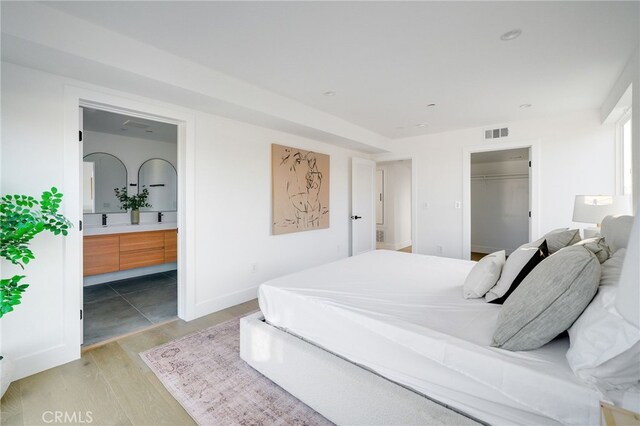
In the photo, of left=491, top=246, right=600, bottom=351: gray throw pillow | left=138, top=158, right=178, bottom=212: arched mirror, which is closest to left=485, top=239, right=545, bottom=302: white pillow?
left=491, top=246, right=600, bottom=351: gray throw pillow

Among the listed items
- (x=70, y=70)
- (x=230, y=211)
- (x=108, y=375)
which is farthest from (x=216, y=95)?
(x=108, y=375)

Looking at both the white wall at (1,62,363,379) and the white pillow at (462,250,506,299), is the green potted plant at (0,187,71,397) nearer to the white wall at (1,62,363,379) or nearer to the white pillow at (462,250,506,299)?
the white wall at (1,62,363,379)

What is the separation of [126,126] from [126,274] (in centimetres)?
228

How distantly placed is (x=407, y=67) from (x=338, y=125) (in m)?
1.70

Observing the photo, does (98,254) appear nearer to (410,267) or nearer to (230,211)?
(230,211)

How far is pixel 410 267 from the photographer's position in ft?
8.92

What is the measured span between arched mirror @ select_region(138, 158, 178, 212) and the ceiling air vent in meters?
5.39

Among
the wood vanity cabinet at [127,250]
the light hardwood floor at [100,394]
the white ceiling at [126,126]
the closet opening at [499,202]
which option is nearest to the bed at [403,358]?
the light hardwood floor at [100,394]

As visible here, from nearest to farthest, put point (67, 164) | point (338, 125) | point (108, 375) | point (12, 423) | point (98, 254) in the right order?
point (12, 423)
point (108, 375)
point (67, 164)
point (98, 254)
point (338, 125)

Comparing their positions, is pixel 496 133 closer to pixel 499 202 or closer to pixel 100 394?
pixel 499 202

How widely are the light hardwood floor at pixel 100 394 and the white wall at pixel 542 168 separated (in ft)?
14.7

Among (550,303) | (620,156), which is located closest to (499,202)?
(620,156)

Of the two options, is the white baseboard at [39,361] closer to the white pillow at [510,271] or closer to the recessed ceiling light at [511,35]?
the white pillow at [510,271]

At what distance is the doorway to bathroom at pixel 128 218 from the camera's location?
3.55 metres
